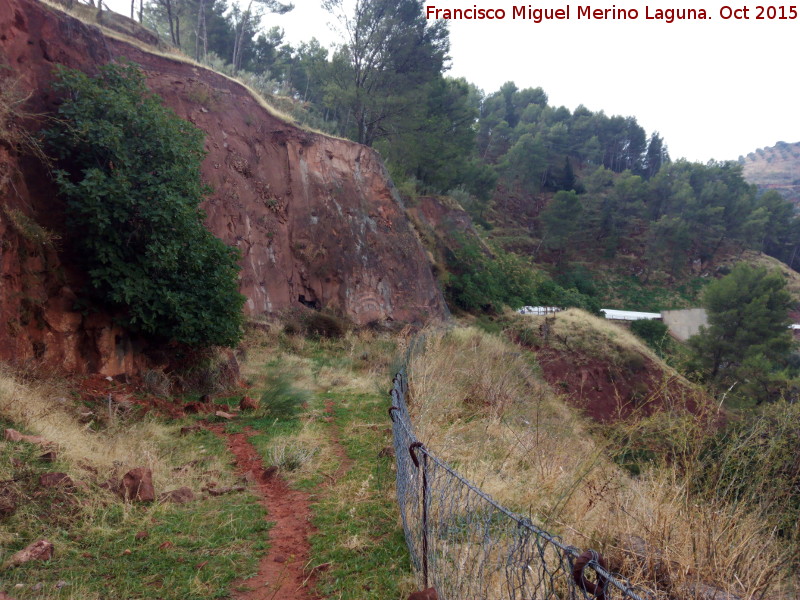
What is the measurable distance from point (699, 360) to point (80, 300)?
2813 centimetres

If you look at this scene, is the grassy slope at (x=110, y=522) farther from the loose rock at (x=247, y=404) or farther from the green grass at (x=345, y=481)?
the loose rock at (x=247, y=404)

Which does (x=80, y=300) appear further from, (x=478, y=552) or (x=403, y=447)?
(x=478, y=552)

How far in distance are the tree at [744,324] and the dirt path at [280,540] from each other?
25161 millimetres

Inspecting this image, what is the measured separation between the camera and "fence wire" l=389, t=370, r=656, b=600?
2.55m

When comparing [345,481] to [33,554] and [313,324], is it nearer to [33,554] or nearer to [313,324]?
[33,554]

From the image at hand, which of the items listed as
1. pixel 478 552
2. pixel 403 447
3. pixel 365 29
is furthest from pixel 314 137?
pixel 478 552

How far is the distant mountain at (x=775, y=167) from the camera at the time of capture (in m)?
148

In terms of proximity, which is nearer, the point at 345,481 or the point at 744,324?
the point at 345,481

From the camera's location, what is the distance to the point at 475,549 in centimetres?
338

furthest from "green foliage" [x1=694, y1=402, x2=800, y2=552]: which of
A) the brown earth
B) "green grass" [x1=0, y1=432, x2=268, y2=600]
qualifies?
the brown earth

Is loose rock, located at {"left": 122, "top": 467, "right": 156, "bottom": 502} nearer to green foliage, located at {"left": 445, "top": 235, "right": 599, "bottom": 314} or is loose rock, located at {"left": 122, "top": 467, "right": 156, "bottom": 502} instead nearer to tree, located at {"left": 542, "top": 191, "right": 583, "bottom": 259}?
green foliage, located at {"left": 445, "top": 235, "right": 599, "bottom": 314}

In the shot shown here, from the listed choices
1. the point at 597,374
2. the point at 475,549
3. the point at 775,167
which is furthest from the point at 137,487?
the point at 775,167

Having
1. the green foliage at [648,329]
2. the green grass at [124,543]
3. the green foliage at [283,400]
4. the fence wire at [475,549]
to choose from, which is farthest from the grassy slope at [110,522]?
the green foliage at [648,329]

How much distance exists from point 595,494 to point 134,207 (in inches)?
310
